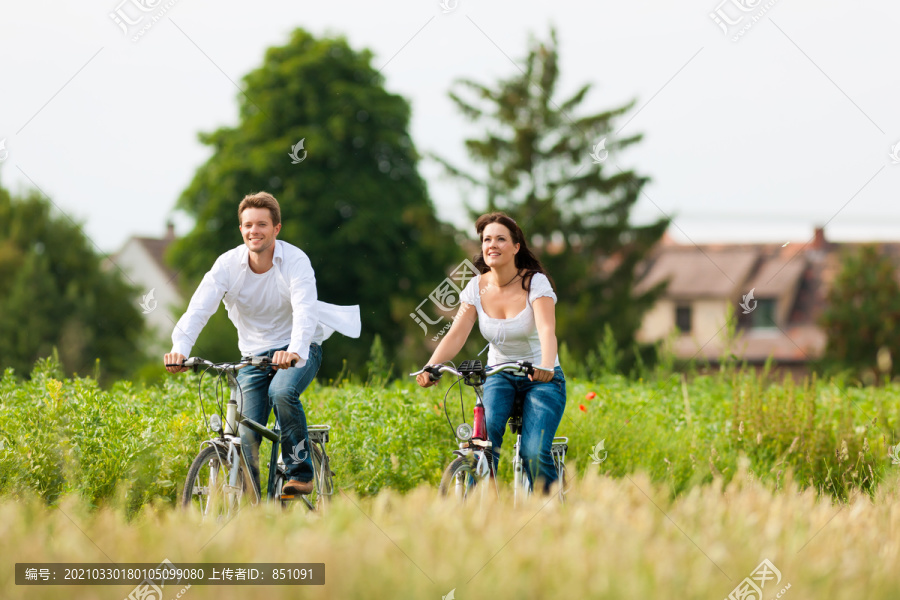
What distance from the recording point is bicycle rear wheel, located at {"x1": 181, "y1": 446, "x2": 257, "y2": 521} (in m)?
4.60

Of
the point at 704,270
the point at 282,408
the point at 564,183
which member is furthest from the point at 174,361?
the point at 704,270

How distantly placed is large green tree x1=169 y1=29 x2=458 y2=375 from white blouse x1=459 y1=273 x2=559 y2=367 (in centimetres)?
1903

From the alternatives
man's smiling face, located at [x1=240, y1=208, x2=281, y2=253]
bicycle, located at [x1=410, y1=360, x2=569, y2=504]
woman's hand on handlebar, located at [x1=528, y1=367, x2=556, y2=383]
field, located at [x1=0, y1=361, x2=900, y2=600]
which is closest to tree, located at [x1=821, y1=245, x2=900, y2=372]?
field, located at [x1=0, y1=361, x2=900, y2=600]

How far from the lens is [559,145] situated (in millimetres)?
31156

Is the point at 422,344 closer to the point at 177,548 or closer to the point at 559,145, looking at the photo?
the point at 559,145

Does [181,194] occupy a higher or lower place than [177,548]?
higher

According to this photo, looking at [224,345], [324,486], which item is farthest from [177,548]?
[224,345]

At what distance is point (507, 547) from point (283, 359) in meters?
1.92

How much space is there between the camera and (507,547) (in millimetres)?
3182

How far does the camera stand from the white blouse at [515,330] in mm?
5293

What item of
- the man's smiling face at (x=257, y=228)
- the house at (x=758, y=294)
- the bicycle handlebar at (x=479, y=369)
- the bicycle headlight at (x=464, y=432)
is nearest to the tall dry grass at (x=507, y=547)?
the bicycle headlight at (x=464, y=432)

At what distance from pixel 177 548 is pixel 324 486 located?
2603mm

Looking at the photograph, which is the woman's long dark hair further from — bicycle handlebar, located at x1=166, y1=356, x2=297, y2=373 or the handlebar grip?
bicycle handlebar, located at x1=166, y1=356, x2=297, y2=373

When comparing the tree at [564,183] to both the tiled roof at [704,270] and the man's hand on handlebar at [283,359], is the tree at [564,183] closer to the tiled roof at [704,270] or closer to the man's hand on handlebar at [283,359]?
the tiled roof at [704,270]
